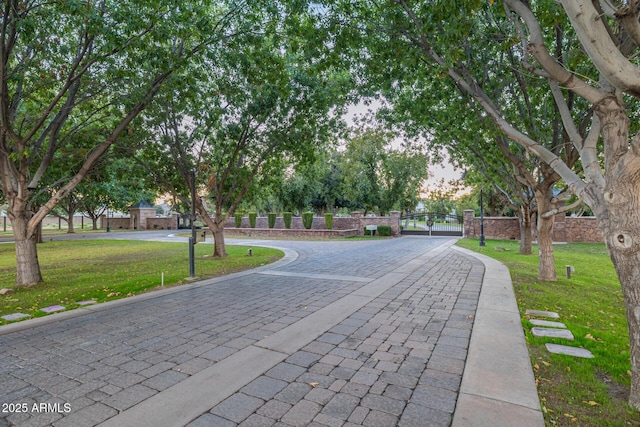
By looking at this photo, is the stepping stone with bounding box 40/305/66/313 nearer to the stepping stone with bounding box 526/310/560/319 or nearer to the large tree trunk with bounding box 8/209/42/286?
the large tree trunk with bounding box 8/209/42/286

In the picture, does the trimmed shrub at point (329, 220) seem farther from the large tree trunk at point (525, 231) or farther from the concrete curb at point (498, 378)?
the concrete curb at point (498, 378)

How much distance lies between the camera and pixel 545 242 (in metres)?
8.07


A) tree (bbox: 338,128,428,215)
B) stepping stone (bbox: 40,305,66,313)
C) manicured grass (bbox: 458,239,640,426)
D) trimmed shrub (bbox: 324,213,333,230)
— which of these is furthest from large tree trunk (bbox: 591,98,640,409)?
trimmed shrub (bbox: 324,213,333,230)

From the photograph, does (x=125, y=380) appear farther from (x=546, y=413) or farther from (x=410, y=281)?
(x=410, y=281)

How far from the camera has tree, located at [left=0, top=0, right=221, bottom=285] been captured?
6.06m

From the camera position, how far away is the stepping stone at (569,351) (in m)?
3.56

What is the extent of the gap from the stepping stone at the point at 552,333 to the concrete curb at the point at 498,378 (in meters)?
0.19

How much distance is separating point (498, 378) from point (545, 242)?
6336 millimetres

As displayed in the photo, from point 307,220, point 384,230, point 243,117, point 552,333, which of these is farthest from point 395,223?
point 552,333

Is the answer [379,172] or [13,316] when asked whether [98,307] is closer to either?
[13,316]

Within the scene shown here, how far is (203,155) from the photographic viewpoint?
12133mm

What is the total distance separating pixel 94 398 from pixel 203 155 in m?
10.3

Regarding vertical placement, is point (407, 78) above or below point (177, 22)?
below

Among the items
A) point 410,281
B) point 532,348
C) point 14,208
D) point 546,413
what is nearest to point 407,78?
point 410,281
